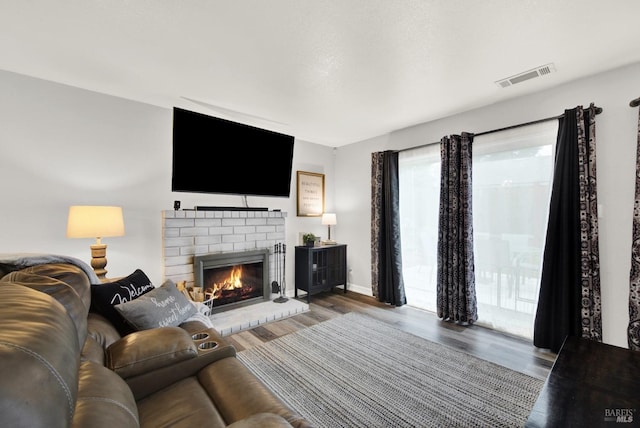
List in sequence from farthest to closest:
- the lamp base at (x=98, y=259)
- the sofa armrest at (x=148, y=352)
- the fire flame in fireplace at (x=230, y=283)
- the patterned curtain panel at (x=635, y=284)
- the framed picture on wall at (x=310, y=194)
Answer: the framed picture on wall at (x=310, y=194)
the fire flame in fireplace at (x=230, y=283)
the lamp base at (x=98, y=259)
the patterned curtain panel at (x=635, y=284)
the sofa armrest at (x=148, y=352)

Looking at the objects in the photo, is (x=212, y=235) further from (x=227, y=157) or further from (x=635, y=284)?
(x=635, y=284)

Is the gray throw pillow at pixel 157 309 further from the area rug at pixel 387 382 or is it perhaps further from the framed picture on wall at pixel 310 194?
the framed picture on wall at pixel 310 194

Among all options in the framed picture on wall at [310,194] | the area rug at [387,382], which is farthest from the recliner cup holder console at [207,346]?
the framed picture on wall at [310,194]

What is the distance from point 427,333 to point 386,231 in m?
1.44

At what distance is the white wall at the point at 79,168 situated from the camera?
7.32ft

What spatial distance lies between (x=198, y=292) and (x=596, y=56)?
4036 mm

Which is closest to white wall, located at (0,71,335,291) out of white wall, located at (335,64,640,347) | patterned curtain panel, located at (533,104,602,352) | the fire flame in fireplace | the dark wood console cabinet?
the fire flame in fireplace

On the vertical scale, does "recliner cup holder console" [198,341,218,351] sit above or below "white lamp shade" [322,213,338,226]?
below

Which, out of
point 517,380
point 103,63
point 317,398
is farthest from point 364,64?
point 517,380

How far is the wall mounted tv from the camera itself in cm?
278

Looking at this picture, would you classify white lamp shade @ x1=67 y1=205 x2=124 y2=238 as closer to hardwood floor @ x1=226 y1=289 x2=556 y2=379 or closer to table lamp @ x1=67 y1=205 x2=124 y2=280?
table lamp @ x1=67 y1=205 x2=124 y2=280

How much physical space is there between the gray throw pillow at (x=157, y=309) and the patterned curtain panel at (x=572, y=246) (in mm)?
3108

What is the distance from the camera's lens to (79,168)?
2486 millimetres

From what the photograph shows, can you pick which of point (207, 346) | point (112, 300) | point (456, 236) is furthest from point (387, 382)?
point (112, 300)
